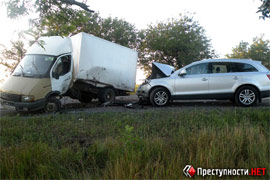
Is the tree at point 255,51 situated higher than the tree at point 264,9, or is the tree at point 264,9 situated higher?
the tree at point 255,51

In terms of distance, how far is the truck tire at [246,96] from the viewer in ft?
A: 24.2

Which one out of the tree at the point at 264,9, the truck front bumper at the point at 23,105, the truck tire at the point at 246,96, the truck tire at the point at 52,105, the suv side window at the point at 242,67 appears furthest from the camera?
the suv side window at the point at 242,67

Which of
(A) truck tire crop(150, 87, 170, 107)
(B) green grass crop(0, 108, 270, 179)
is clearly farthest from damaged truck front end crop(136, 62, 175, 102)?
(B) green grass crop(0, 108, 270, 179)

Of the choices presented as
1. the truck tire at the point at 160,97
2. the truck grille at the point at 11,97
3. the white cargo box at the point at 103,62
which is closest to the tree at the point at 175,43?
the white cargo box at the point at 103,62

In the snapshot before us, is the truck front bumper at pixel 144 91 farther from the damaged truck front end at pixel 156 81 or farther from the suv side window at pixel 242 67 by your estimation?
the suv side window at pixel 242 67

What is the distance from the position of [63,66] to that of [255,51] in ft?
120

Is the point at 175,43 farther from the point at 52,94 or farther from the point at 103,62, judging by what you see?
the point at 52,94

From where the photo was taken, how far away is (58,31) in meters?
5.66

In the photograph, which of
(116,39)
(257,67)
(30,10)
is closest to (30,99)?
(30,10)

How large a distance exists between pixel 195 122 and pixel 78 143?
2874 mm

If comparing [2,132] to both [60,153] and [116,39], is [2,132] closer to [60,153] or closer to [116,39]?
[60,153]

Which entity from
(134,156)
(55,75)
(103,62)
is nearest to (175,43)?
(103,62)

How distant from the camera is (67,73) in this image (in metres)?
8.16

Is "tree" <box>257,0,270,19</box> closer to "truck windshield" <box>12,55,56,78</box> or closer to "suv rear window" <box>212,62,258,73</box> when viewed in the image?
"suv rear window" <box>212,62,258,73</box>
